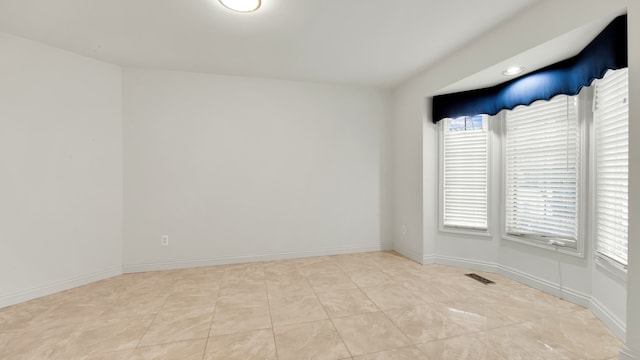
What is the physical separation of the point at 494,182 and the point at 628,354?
1.96 metres

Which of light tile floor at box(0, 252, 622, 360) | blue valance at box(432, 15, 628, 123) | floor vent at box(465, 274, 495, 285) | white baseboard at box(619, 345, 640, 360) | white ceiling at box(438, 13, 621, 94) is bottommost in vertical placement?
light tile floor at box(0, 252, 622, 360)

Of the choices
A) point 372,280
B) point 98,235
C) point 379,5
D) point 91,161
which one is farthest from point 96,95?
point 372,280

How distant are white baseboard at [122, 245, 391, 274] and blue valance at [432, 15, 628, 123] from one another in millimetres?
2249

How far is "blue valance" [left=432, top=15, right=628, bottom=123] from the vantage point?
189cm

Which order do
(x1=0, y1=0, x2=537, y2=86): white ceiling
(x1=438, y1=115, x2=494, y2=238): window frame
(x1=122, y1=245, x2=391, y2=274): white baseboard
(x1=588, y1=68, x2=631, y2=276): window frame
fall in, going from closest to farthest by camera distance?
(x1=0, y1=0, x2=537, y2=86): white ceiling < (x1=588, y1=68, x2=631, y2=276): window frame < (x1=438, y1=115, x2=494, y2=238): window frame < (x1=122, y1=245, x2=391, y2=274): white baseboard

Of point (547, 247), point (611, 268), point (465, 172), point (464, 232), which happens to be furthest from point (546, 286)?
point (465, 172)

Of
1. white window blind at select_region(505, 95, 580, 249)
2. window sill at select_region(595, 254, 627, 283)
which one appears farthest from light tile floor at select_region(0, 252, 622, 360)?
white window blind at select_region(505, 95, 580, 249)

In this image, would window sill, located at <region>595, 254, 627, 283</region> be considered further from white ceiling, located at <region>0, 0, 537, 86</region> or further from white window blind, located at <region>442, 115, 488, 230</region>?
white ceiling, located at <region>0, 0, 537, 86</region>

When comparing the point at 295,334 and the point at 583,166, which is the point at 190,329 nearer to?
the point at 295,334

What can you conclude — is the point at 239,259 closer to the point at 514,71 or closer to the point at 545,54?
the point at 514,71

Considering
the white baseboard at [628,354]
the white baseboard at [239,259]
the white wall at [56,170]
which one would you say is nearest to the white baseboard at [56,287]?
the white wall at [56,170]

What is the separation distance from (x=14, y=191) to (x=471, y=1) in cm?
449

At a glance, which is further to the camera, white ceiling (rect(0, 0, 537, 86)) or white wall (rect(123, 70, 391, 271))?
white wall (rect(123, 70, 391, 271))

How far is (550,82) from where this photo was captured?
2564mm
